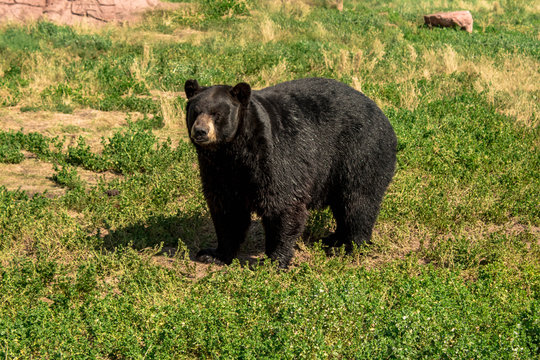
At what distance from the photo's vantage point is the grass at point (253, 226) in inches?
158

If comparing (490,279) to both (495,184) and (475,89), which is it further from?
(475,89)

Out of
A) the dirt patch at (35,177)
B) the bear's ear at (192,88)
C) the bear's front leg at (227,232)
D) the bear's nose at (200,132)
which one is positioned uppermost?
the bear's ear at (192,88)

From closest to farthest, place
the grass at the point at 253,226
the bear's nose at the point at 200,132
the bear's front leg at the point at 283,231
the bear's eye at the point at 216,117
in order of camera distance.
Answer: the grass at the point at 253,226
the bear's nose at the point at 200,132
the bear's eye at the point at 216,117
the bear's front leg at the point at 283,231

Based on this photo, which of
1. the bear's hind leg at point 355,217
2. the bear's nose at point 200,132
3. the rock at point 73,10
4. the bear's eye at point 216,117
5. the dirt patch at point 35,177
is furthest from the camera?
the rock at point 73,10

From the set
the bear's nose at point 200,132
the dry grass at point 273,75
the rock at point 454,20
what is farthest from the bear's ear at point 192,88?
the rock at point 454,20

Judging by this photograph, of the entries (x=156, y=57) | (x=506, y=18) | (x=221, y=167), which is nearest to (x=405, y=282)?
(x=221, y=167)

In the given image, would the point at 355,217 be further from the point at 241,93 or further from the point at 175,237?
the point at 175,237

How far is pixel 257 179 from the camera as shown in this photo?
16.8 feet

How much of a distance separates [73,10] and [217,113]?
15.0m

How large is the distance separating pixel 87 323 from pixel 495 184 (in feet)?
18.1

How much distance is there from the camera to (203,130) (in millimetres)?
4680

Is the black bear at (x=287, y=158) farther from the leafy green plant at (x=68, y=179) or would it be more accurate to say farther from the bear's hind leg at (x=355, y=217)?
the leafy green plant at (x=68, y=179)

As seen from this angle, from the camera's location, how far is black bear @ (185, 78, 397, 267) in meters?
4.96

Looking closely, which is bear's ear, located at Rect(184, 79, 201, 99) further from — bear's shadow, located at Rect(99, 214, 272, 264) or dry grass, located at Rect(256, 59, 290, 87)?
dry grass, located at Rect(256, 59, 290, 87)
